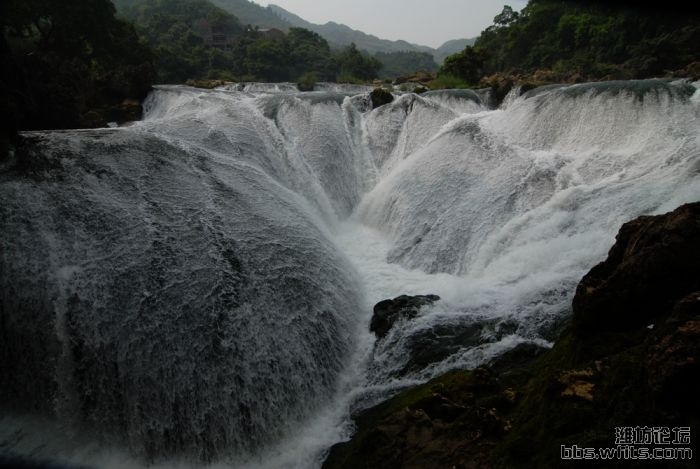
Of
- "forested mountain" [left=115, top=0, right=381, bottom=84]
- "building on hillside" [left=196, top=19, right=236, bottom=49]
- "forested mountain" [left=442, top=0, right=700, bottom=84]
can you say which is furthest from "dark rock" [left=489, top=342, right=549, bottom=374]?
"building on hillside" [left=196, top=19, right=236, bottom=49]

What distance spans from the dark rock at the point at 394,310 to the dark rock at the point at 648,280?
139 inches

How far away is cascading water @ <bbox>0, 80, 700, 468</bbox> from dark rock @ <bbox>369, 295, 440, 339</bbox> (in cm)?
22

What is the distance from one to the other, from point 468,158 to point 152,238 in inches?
310

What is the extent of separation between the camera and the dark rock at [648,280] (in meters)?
3.57

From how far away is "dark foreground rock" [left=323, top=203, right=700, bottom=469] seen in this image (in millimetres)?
2684

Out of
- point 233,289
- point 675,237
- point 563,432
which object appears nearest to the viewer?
point 563,432

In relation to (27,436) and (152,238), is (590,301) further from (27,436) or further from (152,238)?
(27,436)

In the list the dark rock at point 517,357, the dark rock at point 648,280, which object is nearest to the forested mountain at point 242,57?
the dark rock at point 517,357

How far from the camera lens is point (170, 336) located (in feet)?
19.8

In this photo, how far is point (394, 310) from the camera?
7.68m

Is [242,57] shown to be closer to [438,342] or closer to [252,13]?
[438,342]

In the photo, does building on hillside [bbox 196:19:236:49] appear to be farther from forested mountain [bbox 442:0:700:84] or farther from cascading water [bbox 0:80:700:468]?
cascading water [bbox 0:80:700:468]

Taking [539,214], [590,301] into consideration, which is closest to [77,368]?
[590,301]

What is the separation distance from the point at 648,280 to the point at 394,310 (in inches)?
174
